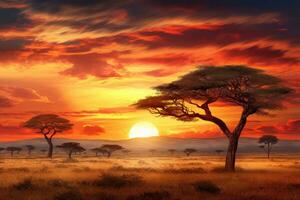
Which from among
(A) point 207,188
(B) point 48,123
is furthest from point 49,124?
(A) point 207,188

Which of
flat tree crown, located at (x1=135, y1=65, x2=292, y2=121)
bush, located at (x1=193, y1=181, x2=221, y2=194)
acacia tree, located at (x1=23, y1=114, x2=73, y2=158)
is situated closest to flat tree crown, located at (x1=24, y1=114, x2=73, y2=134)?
acacia tree, located at (x1=23, y1=114, x2=73, y2=158)

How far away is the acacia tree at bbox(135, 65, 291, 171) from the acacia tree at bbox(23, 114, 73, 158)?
6071 centimetres

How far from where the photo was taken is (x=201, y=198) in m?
19.8

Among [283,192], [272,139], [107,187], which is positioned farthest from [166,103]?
[272,139]

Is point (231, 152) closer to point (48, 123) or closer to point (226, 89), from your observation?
point (226, 89)

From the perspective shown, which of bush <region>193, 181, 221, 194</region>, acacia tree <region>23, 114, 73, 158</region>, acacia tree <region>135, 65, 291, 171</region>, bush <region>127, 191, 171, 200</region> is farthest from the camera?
acacia tree <region>23, 114, 73, 158</region>

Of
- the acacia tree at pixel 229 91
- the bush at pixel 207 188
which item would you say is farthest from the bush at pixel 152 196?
the acacia tree at pixel 229 91

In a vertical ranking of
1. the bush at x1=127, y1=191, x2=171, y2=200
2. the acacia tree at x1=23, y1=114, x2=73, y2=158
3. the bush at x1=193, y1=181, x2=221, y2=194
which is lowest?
the bush at x1=127, y1=191, x2=171, y2=200

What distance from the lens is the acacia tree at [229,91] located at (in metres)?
42.1

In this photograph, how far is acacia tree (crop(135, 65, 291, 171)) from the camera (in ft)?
138

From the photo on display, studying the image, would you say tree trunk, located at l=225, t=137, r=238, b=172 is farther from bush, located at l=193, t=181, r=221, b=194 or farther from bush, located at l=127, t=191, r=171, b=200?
bush, located at l=127, t=191, r=171, b=200

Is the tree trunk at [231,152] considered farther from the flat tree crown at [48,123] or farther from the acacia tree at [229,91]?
the flat tree crown at [48,123]

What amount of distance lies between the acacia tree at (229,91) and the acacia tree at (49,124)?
60.7 metres

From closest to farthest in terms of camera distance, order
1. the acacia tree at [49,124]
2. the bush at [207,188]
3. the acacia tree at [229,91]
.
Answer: the bush at [207,188], the acacia tree at [229,91], the acacia tree at [49,124]
